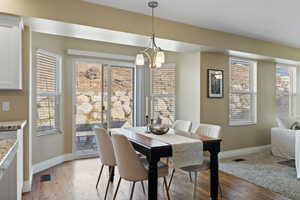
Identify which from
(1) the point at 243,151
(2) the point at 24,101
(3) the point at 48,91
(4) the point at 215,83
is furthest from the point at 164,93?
(2) the point at 24,101

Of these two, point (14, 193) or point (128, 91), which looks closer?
point (14, 193)

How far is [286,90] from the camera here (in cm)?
601

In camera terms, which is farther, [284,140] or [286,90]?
[286,90]

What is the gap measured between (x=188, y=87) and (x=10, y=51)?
342cm

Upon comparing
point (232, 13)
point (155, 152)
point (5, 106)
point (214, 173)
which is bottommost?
point (214, 173)

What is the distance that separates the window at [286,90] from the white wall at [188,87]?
2812 mm

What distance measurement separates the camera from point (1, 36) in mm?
2461

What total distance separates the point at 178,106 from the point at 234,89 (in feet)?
4.63

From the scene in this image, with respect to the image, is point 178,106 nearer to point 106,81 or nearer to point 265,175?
point 106,81

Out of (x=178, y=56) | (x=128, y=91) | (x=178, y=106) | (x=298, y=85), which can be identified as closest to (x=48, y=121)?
(x=128, y=91)

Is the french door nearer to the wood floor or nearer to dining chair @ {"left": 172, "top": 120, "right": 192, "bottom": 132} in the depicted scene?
the wood floor

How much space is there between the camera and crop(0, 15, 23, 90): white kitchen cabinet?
2.48 meters

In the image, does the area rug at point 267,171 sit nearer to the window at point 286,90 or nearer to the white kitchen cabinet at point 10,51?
the window at point 286,90

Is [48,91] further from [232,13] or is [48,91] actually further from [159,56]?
[232,13]
